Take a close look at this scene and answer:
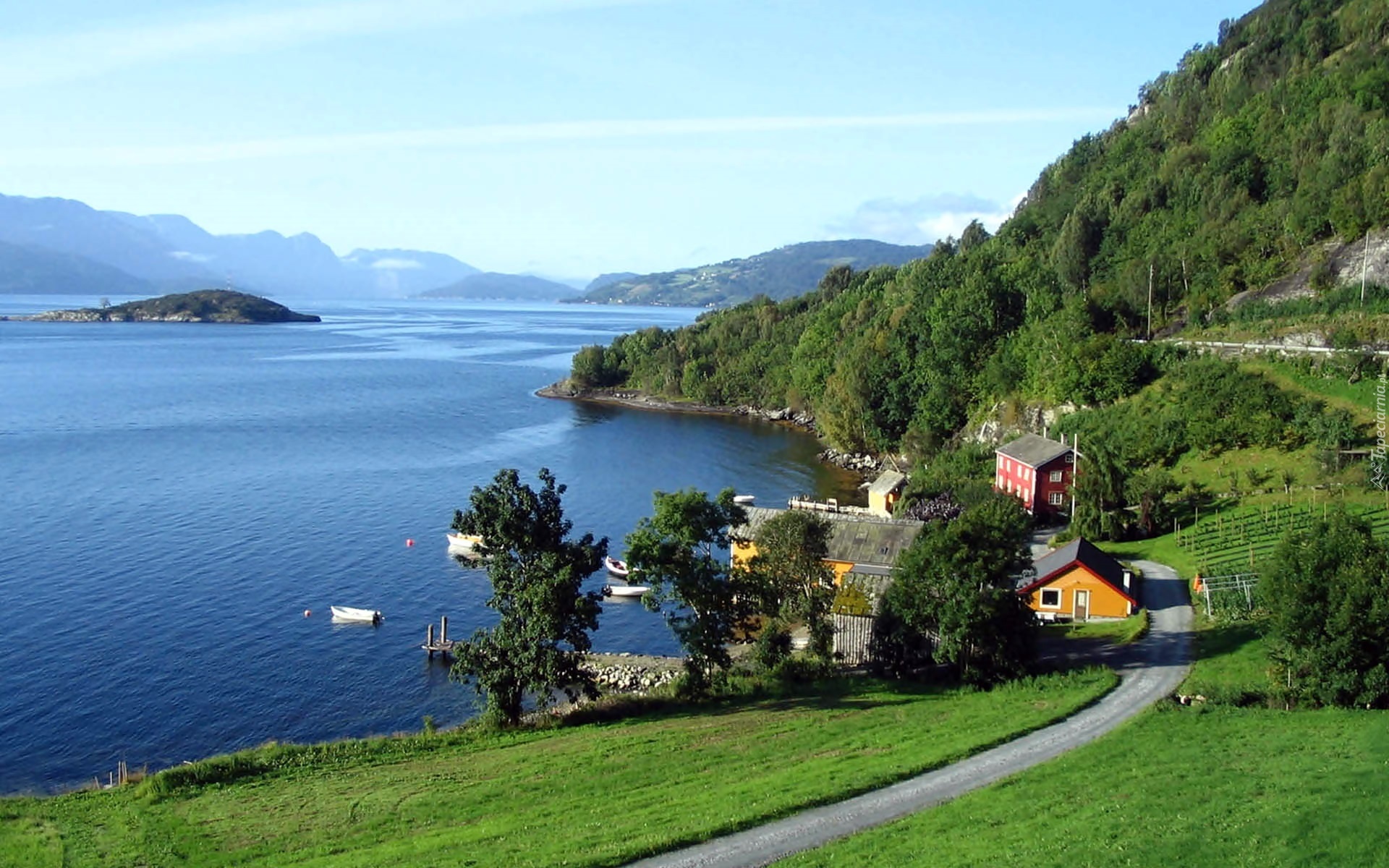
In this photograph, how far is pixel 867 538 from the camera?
135 ft

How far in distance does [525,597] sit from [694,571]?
15.3 ft

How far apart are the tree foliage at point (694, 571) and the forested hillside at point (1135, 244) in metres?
40.9

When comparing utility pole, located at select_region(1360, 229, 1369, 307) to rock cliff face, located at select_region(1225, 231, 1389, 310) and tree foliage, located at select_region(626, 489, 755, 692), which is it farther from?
tree foliage, located at select_region(626, 489, 755, 692)

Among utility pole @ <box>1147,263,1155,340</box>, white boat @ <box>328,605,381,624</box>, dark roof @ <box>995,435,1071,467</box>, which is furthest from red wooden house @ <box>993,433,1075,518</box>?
white boat @ <box>328,605,381,624</box>

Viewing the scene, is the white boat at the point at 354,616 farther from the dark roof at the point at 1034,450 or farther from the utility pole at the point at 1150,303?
the utility pole at the point at 1150,303

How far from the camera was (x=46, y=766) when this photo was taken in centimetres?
2755

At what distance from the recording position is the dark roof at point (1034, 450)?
166 feet

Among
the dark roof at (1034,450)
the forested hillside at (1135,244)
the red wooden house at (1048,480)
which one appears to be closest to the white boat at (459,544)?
the red wooden house at (1048,480)

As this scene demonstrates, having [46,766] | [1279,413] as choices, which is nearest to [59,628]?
[46,766]

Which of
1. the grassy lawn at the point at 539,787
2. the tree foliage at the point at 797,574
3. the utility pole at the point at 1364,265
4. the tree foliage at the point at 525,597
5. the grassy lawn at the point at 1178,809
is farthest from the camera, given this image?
the utility pole at the point at 1364,265

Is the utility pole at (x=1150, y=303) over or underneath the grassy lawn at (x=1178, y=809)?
over

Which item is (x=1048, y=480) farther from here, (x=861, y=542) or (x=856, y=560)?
(x=856, y=560)

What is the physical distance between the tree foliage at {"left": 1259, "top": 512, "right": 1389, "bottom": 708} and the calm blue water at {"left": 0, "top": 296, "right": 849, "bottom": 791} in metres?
21.7

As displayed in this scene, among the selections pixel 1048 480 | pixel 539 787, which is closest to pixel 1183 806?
pixel 539 787
